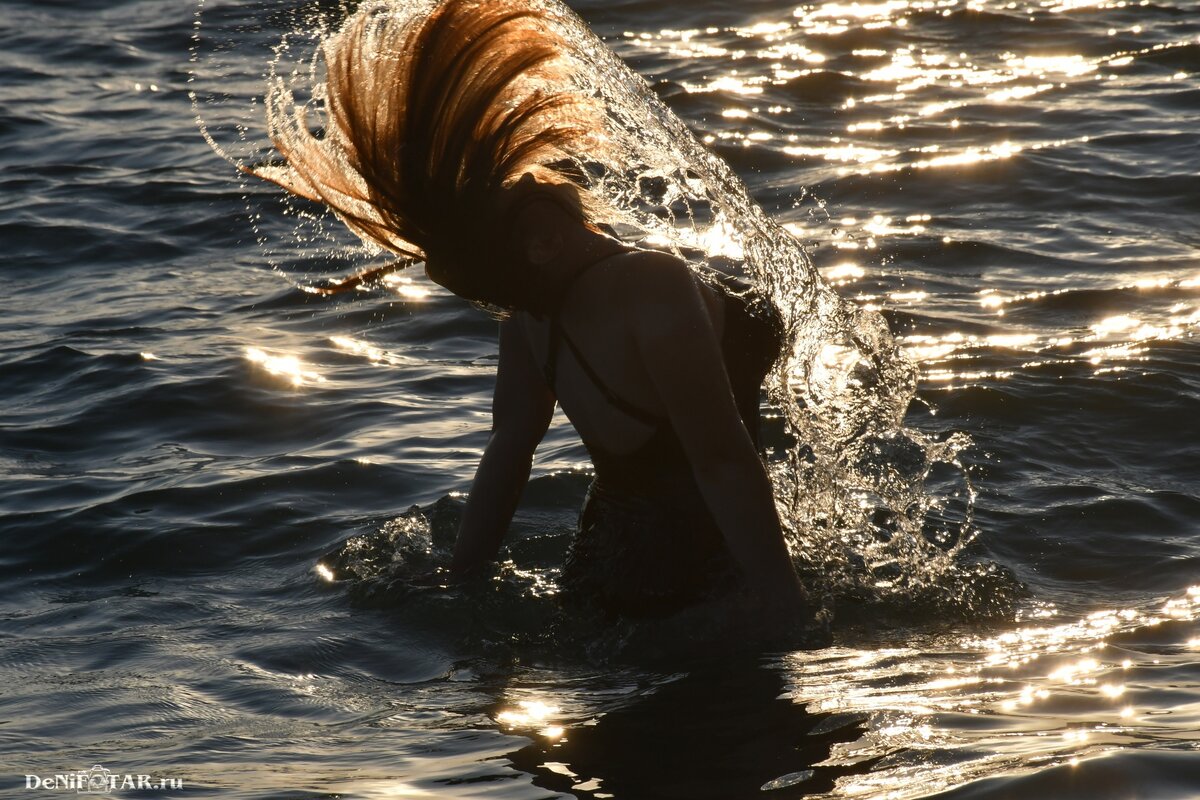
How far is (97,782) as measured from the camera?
12.4ft

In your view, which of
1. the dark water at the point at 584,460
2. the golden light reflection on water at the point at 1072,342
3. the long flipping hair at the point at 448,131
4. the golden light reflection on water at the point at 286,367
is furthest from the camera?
the golden light reflection on water at the point at 286,367

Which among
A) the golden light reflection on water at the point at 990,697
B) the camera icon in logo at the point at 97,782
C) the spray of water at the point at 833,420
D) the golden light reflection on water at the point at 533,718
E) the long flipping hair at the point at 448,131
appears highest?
the long flipping hair at the point at 448,131

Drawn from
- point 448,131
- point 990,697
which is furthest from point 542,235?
point 990,697

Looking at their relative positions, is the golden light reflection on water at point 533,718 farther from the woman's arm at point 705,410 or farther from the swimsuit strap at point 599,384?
the swimsuit strap at point 599,384

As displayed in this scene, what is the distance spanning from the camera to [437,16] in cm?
371

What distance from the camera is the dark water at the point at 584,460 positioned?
3791mm

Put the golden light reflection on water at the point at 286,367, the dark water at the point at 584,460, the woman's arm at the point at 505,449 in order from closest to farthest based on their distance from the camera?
1. the dark water at the point at 584,460
2. the woman's arm at the point at 505,449
3. the golden light reflection on water at the point at 286,367

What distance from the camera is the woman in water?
369cm

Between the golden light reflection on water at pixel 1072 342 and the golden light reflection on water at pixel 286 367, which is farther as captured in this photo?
the golden light reflection on water at pixel 286 367

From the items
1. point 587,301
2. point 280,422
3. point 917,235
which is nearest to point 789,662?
point 587,301

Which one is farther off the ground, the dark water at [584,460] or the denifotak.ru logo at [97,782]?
the dark water at [584,460]

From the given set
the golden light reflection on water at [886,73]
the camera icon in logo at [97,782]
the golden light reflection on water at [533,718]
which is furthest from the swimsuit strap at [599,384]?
the golden light reflection on water at [886,73]

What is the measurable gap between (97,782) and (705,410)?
1.81 m

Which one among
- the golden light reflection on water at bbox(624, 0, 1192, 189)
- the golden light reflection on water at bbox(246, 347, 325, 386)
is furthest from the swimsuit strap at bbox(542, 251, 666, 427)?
the golden light reflection on water at bbox(624, 0, 1192, 189)
